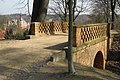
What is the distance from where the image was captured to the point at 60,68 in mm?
8594

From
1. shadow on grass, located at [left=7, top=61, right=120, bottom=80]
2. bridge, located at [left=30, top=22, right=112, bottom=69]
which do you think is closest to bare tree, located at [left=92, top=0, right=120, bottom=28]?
bridge, located at [left=30, top=22, right=112, bottom=69]

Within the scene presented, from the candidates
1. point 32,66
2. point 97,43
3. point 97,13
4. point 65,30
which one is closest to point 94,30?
point 97,43

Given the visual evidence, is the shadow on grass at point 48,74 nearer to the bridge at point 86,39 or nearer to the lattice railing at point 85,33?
the bridge at point 86,39

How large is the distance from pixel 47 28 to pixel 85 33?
7.37 meters

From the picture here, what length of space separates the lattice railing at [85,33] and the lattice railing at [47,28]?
171 inches

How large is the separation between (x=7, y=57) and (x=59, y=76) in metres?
2.61

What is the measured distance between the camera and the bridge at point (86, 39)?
10849 mm

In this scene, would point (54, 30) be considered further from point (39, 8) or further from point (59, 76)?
point (59, 76)

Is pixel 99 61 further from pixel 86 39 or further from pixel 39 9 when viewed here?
pixel 39 9

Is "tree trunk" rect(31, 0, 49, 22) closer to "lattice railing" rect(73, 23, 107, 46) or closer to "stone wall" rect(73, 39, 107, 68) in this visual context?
"lattice railing" rect(73, 23, 107, 46)

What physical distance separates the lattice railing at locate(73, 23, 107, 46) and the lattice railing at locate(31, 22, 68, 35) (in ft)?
14.3

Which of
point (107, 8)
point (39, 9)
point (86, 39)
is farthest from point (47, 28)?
point (107, 8)

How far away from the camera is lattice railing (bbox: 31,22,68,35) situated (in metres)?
17.2

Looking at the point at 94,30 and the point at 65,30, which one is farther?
the point at 65,30
